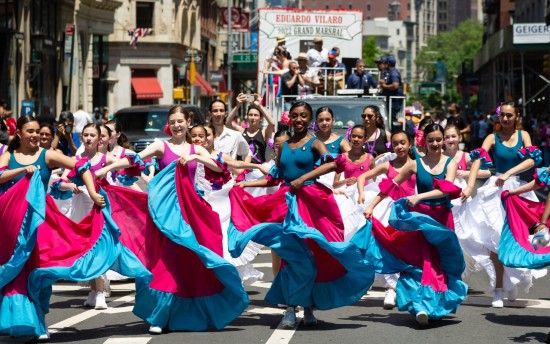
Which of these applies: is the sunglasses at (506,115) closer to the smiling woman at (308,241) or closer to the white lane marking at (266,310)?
the smiling woman at (308,241)

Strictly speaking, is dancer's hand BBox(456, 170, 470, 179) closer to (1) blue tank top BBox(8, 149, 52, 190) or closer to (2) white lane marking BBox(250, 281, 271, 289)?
(2) white lane marking BBox(250, 281, 271, 289)

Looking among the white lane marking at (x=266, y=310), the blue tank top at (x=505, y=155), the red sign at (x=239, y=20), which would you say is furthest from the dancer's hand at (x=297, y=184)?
the red sign at (x=239, y=20)

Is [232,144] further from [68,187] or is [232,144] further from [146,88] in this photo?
[146,88]

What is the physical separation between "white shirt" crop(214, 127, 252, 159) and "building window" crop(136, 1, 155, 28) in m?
57.8

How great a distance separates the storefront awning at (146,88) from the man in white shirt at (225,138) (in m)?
53.7

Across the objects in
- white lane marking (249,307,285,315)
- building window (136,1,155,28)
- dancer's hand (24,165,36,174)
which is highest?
building window (136,1,155,28)

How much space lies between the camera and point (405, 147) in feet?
39.2

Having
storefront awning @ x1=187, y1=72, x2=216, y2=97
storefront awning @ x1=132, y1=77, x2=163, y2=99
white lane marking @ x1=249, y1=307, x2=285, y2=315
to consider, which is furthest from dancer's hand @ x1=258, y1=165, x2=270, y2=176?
storefront awning @ x1=187, y1=72, x2=216, y2=97

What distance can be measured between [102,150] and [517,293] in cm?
445

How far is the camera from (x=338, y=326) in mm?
10484

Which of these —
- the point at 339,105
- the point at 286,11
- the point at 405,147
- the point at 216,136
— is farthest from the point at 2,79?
the point at 405,147

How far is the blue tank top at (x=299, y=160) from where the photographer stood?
10.4 metres

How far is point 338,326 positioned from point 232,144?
4.13 m

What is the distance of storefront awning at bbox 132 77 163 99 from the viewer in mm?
67919
